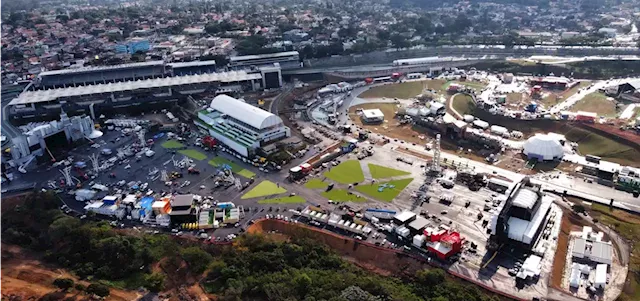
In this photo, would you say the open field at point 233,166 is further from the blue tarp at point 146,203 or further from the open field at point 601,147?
the open field at point 601,147

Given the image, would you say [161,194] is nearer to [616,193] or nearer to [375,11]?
[616,193]

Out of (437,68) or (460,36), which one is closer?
(437,68)

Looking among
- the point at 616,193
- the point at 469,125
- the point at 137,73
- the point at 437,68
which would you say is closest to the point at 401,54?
the point at 437,68

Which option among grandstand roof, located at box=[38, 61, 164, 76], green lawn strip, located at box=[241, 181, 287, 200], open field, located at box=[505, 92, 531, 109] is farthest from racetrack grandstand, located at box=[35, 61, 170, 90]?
open field, located at box=[505, 92, 531, 109]

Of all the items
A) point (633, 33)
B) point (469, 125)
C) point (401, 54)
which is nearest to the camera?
point (469, 125)

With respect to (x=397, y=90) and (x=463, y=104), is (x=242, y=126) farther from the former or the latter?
(x=463, y=104)

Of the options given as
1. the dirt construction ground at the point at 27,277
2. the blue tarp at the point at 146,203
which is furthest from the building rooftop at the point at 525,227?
the blue tarp at the point at 146,203

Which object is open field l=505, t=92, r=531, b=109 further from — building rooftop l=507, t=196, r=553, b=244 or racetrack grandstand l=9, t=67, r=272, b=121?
racetrack grandstand l=9, t=67, r=272, b=121
